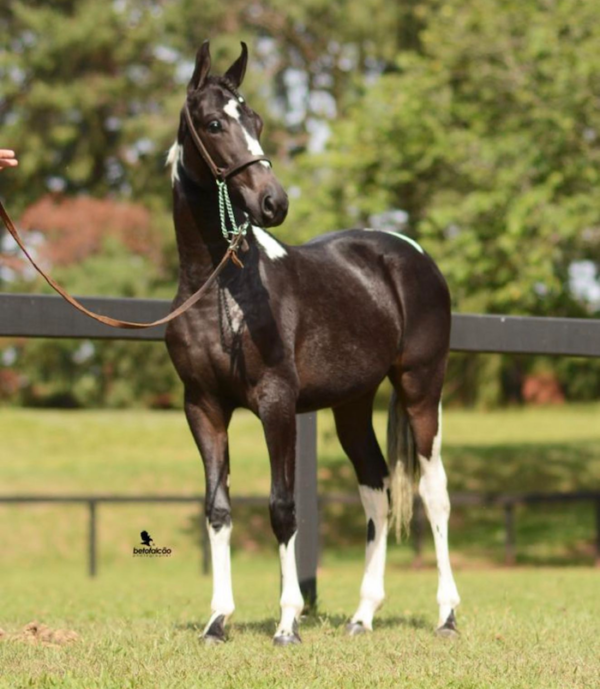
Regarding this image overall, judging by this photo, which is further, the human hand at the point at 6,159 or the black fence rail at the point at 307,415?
the black fence rail at the point at 307,415

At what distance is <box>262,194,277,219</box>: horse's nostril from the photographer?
199 inches

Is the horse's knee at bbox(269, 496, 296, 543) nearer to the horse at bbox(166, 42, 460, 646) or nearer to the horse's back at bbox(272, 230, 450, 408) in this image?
the horse at bbox(166, 42, 460, 646)

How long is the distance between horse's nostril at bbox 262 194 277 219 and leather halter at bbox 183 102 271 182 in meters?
0.22

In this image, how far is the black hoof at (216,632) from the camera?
541 cm

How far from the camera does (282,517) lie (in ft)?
17.9

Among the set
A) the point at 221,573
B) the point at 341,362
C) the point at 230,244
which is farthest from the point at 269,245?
the point at 221,573

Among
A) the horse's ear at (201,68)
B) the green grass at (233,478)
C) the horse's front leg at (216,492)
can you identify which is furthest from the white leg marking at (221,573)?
the green grass at (233,478)

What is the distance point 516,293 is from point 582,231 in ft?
4.58

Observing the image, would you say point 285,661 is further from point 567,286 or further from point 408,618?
point 567,286

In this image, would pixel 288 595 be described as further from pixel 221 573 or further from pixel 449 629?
pixel 449 629

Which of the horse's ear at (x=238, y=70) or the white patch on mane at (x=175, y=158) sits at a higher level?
the horse's ear at (x=238, y=70)

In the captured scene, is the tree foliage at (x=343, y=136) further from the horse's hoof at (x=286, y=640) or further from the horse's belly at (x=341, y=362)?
the horse's hoof at (x=286, y=640)

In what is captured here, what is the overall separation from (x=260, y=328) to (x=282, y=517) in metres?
0.90

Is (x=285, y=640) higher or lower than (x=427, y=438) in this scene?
lower
